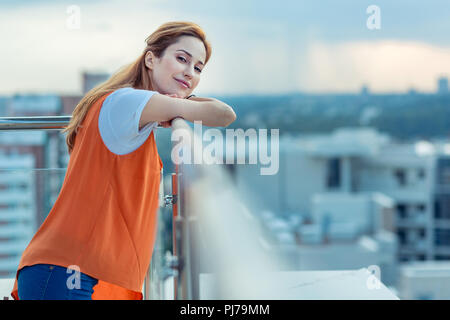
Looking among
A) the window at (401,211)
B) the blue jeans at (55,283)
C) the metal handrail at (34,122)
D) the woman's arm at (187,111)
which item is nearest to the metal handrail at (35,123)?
the metal handrail at (34,122)

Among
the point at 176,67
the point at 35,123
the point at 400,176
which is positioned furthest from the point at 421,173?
the point at 176,67

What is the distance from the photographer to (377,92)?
32.7 meters

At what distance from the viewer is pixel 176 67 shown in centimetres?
118

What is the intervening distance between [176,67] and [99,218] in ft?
1.40

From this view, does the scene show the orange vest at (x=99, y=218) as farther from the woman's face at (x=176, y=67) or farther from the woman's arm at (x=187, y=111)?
the woman's face at (x=176, y=67)

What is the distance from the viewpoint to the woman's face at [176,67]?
3.86 ft

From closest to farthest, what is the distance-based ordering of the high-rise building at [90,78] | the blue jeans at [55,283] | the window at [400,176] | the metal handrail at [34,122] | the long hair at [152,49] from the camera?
the blue jeans at [55,283]
the long hair at [152,49]
the metal handrail at [34,122]
the high-rise building at [90,78]
the window at [400,176]

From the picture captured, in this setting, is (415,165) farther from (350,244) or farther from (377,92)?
(377,92)

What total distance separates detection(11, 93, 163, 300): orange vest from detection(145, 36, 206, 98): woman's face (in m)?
0.23

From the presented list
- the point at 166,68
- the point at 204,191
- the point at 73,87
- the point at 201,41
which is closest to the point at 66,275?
the point at 204,191

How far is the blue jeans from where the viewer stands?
3.04 ft

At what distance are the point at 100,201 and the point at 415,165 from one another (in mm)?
25167

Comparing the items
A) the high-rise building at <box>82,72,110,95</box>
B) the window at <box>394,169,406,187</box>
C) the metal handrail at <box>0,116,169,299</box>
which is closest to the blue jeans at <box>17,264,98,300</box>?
the metal handrail at <box>0,116,169,299</box>

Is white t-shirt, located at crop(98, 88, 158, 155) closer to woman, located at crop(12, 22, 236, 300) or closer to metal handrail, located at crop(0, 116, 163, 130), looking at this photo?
woman, located at crop(12, 22, 236, 300)
